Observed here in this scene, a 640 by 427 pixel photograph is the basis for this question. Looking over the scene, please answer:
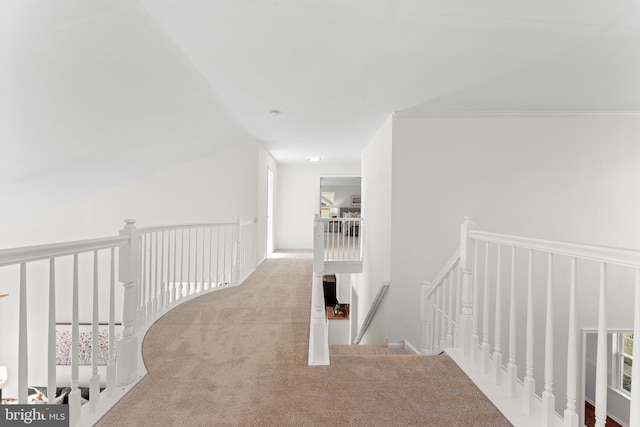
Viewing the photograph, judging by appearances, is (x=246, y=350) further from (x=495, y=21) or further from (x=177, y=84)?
(x=495, y=21)

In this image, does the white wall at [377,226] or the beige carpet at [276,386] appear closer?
the beige carpet at [276,386]

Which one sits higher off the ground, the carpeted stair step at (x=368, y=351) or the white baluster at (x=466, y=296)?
the white baluster at (x=466, y=296)

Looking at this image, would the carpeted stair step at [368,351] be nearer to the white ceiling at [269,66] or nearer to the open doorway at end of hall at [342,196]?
the white ceiling at [269,66]

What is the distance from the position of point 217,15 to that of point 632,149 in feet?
16.7

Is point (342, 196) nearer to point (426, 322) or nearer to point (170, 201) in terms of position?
point (170, 201)

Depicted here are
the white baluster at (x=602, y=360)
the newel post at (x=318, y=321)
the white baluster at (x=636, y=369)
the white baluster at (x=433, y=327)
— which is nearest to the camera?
the white baluster at (x=636, y=369)

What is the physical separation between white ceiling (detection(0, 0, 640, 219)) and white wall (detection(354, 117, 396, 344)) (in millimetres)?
699

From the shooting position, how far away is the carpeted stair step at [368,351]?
13.1ft

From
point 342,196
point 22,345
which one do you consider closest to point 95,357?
point 22,345

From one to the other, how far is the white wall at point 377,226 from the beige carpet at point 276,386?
6.66 ft

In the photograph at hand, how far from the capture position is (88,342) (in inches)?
226

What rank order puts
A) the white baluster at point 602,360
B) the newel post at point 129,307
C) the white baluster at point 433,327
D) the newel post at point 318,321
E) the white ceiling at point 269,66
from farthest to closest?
1. the white baluster at point 433,327
2. the newel post at point 318,321
3. the white ceiling at point 269,66
4. the newel post at point 129,307
5. the white baluster at point 602,360

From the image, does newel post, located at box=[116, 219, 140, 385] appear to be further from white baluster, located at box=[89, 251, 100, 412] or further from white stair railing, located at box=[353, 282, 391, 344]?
white stair railing, located at box=[353, 282, 391, 344]

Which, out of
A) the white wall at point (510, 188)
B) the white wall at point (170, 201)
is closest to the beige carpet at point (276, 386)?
the white wall at point (510, 188)
